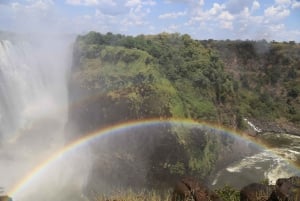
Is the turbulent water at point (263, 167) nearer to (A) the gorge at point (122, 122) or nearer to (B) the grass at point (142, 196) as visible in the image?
(A) the gorge at point (122, 122)

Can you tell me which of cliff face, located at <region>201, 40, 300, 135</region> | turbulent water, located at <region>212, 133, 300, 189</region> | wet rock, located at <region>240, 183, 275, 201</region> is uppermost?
wet rock, located at <region>240, 183, 275, 201</region>

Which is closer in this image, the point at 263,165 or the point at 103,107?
the point at 103,107

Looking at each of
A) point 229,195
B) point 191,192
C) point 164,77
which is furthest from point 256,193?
point 164,77

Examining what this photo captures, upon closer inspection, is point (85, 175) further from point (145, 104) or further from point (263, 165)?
point (263, 165)

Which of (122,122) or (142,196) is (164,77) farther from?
(142,196)

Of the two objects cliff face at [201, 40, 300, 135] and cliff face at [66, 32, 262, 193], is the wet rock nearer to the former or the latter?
cliff face at [66, 32, 262, 193]

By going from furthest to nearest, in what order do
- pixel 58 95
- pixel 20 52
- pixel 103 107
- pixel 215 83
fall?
pixel 215 83 < pixel 58 95 < pixel 20 52 < pixel 103 107

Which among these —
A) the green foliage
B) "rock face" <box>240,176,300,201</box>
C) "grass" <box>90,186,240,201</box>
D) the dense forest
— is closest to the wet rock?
"rock face" <box>240,176,300,201</box>

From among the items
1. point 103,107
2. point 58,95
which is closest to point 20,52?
point 58,95

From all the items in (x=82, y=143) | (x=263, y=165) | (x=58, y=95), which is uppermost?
(x=58, y=95)
